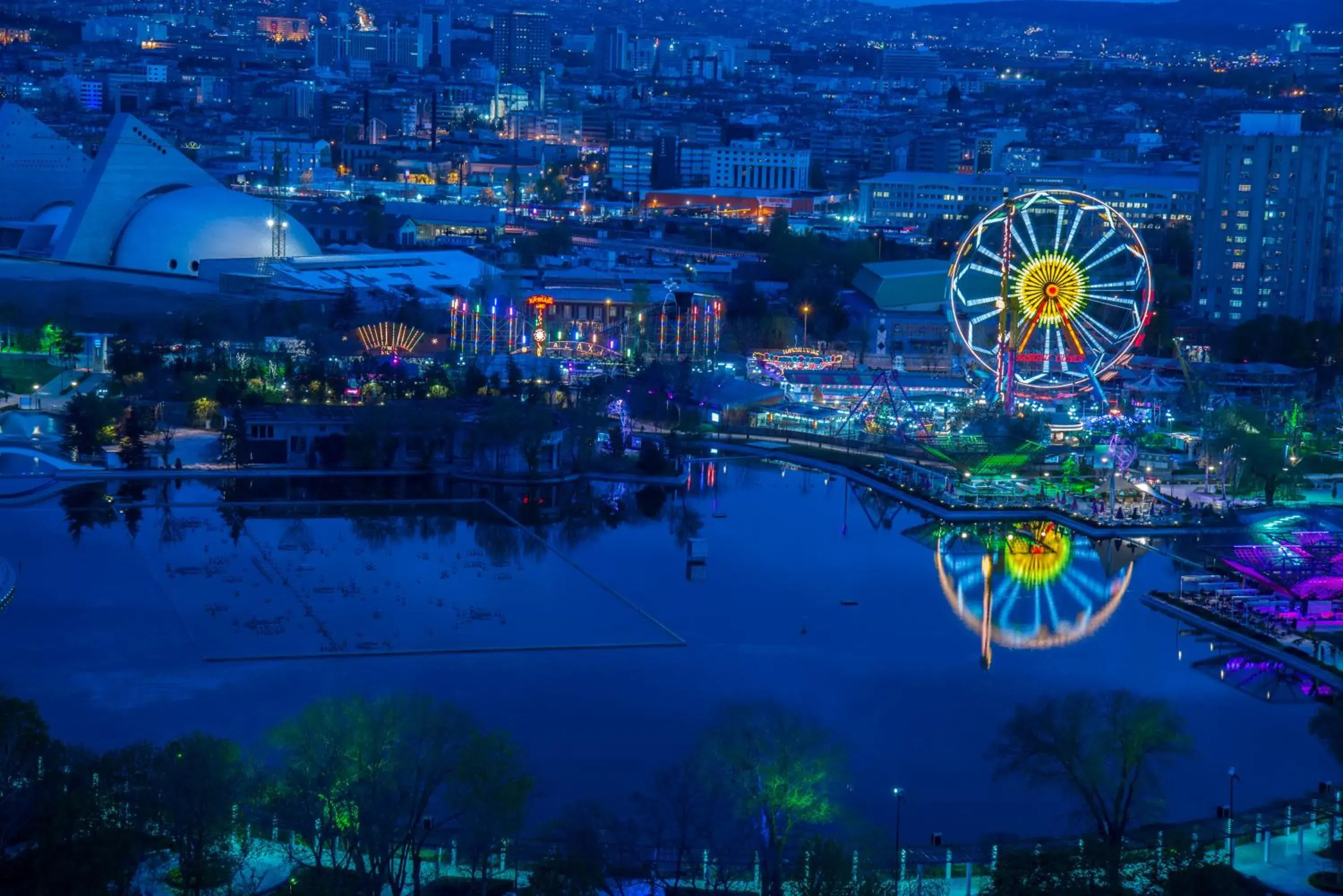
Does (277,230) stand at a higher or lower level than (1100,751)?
higher

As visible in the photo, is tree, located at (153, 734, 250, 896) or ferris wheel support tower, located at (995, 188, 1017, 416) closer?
tree, located at (153, 734, 250, 896)

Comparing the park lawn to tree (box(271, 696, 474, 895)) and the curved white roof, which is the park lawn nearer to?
the curved white roof

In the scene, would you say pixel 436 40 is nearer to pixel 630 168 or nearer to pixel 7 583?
pixel 630 168

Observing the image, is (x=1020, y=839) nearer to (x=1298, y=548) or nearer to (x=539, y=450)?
(x=1298, y=548)

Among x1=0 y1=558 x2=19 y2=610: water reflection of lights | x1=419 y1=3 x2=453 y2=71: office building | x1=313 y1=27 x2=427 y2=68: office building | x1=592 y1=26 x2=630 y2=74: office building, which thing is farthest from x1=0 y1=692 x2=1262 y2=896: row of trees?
x1=592 y1=26 x2=630 y2=74: office building

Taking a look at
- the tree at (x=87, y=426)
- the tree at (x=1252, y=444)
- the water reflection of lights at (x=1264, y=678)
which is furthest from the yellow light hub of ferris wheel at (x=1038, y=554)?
the tree at (x=87, y=426)

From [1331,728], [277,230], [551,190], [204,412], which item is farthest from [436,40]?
[1331,728]

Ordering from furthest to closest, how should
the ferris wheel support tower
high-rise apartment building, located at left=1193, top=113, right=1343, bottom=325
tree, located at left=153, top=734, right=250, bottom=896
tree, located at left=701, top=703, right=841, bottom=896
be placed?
high-rise apartment building, located at left=1193, top=113, right=1343, bottom=325
the ferris wheel support tower
tree, located at left=701, top=703, right=841, bottom=896
tree, located at left=153, top=734, right=250, bottom=896

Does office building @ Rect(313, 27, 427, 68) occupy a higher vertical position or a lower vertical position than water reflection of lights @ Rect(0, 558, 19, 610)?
higher
